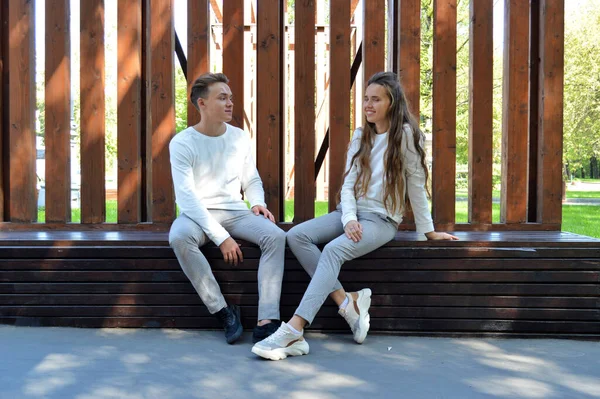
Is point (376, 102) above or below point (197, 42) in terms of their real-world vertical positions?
below

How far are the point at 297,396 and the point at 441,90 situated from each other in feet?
8.10

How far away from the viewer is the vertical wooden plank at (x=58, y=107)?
4707 millimetres

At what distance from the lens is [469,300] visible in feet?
12.8

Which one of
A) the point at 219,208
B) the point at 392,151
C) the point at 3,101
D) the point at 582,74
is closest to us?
the point at 392,151

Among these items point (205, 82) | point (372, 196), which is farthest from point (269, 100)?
point (372, 196)

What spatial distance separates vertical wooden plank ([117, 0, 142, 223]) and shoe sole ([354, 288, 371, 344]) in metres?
1.78

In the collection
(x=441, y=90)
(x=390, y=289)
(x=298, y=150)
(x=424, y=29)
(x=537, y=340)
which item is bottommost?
(x=537, y=340)

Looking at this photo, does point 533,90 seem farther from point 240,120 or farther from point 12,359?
point 12,359

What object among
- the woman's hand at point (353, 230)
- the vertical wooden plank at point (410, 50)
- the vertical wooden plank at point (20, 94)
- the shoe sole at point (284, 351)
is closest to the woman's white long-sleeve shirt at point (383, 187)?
the woman's hand at point (353, 230)

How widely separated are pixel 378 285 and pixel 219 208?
3.36 feet

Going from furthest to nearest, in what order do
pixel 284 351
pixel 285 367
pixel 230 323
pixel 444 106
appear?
pixel 444 106, pixel 230 323, pixel 284 351, pixel 285 367

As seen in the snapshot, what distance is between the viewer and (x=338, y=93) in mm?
4602

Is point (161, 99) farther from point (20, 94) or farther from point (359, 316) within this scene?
point (359, 316)

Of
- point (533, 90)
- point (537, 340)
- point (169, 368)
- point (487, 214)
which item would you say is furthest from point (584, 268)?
point (169, 368)
